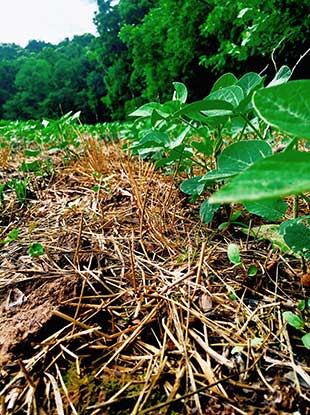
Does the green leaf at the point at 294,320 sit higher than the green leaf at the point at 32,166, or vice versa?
the green leaf at the point at 32,166

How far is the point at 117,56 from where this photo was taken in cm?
1762

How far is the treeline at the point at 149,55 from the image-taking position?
17.3ft

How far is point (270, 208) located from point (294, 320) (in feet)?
0.63

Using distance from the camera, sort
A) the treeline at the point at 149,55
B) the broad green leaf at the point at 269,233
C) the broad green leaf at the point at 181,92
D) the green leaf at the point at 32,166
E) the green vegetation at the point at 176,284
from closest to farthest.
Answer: the green vegetation at the point at 176,284, the broad green leaf at the point at 269,233, the broad green leaf at the point at 181,92, the green leaf at the point at 32,166, the treeline at the point at 149,55

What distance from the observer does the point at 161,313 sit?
0.55m

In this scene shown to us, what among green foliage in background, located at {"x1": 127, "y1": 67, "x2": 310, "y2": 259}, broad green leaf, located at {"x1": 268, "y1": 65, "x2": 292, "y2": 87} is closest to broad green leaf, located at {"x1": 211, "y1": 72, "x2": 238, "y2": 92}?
green foliage in background, located at {"x1": 127, "y1": 67, "x2": 310, "y2": 259}

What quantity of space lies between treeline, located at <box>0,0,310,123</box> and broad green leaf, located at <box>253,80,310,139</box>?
16.1 feet

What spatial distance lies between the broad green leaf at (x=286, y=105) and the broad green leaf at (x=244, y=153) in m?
0.17

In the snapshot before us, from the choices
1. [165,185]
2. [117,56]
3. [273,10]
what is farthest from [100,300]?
[117,56]

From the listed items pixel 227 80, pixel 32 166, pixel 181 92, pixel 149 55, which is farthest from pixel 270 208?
pixel 149 55

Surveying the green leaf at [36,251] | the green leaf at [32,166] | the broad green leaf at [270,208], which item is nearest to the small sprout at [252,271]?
the broad green leaf at [270,208]

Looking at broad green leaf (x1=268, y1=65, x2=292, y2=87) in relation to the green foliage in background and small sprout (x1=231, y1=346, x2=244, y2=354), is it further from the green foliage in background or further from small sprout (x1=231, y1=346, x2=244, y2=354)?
small sprout (x1=231, y1=346, x2=244, y2=354)

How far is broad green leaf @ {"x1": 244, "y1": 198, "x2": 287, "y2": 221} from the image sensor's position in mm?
542

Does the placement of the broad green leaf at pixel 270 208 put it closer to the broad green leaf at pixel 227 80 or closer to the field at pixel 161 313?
the field at pixel 161 313
